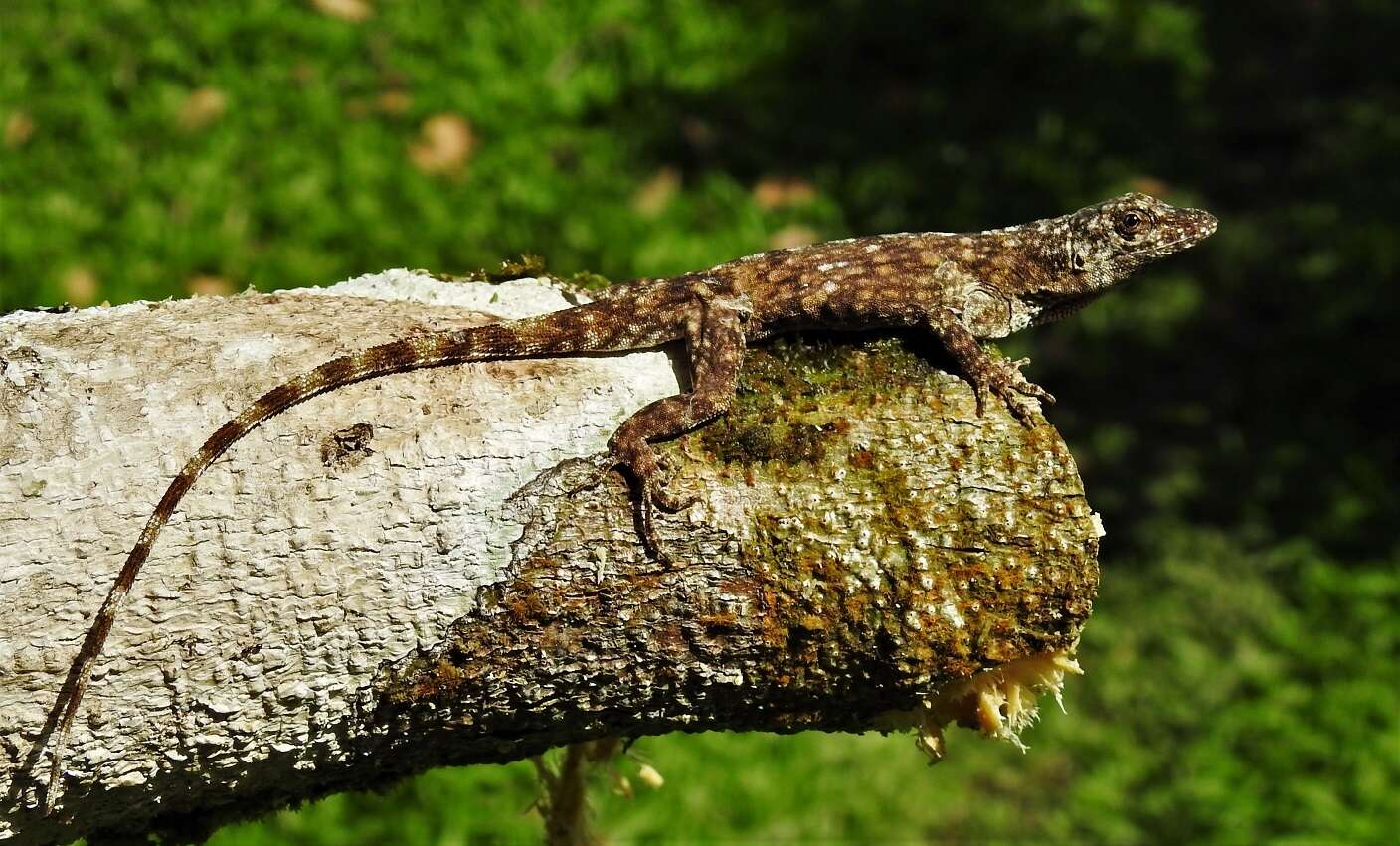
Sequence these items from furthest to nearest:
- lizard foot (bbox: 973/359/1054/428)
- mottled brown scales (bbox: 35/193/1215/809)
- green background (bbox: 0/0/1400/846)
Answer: green background (bbox: 0/0/1400/846), lizard foot (bbox: 973/359/1054/428), mottled brown scales (bbox: 35/193/1215/809)

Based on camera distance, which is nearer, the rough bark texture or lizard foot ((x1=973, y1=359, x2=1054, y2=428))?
the rough bark texture

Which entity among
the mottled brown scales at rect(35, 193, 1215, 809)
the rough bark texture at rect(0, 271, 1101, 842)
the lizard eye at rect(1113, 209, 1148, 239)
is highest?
the lizard eye at rect(1113, 209, 1148, 239)

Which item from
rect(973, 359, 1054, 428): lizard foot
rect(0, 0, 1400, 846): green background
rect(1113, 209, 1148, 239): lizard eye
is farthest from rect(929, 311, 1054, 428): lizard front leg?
rect(0, 0, 1400, 846): green background

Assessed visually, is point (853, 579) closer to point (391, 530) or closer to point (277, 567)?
point (391, 530)

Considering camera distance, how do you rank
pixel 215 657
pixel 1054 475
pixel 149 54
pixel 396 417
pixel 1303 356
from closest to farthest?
pixel 215 657 → pixel 396 417 → pixel 1054 475 → pixel 149 54 → pixel 1303 356

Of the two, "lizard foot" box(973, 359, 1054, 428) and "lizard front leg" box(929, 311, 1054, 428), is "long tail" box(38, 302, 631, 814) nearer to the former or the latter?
"lizard front leg" box(929, 311, 1054, 428)

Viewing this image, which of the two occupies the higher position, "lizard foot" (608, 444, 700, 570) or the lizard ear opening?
the lizard ear opening

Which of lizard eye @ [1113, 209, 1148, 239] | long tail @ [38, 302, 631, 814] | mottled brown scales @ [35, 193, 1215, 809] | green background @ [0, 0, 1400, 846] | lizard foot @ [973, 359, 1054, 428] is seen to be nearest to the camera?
long tail @ [38, 302, 631, 814]

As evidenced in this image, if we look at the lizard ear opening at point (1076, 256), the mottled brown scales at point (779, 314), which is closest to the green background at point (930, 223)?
the mottled brown scales at point (779, 314)

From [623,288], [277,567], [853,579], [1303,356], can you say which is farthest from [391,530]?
[1303,356]
